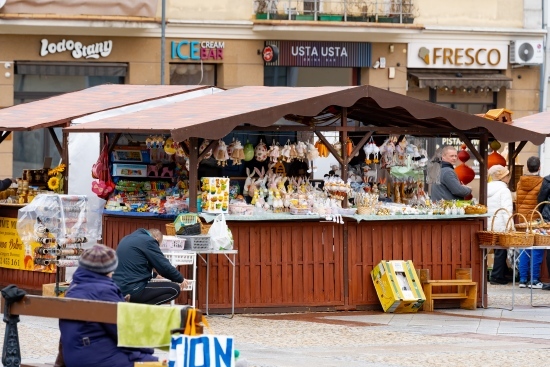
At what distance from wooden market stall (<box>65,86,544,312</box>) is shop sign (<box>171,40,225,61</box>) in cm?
1392

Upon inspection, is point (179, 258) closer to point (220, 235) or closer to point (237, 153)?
point (220, 235)

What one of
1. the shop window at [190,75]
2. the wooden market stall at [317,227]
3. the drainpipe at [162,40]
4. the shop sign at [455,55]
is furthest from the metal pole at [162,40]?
the wooden market stall at [317,227]

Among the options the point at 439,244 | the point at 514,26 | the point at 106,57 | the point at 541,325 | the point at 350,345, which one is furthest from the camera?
the point at 514,26

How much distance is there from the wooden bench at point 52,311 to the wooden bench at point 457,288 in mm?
7245

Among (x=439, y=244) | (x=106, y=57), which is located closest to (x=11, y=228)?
(x=439, y=244)

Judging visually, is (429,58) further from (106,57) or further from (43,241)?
(43,241)

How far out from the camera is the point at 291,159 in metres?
17.5

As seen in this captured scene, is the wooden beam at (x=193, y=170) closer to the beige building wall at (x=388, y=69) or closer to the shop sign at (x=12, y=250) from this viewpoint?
the shop sign at (x=12, y=250)

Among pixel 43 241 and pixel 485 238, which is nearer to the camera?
pixel 43 241

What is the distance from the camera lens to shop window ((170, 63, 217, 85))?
3188 centimetres

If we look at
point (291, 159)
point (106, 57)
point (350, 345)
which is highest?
point (106, 57)

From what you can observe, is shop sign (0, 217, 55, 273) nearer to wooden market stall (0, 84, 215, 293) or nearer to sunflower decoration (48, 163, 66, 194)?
wooden market stall (0, 84, 215, 293)

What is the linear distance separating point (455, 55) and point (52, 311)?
79.6 feet

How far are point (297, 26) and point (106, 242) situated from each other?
14.8m
